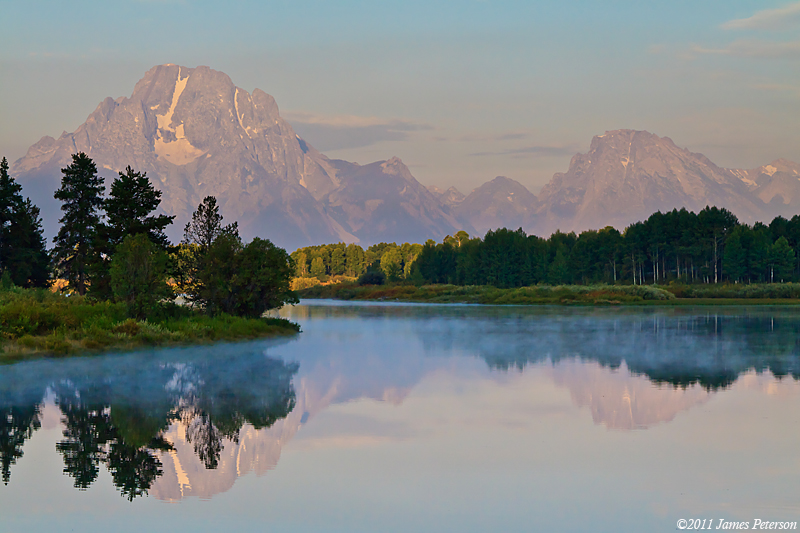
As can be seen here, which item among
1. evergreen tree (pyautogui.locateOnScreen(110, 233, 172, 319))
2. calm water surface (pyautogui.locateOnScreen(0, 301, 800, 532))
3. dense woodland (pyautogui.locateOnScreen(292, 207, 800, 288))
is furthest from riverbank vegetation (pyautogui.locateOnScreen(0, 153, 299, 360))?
dense woodland (pyautogui.locateOnScreen(292, 207, 800, 288))

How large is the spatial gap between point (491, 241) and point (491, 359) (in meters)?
122

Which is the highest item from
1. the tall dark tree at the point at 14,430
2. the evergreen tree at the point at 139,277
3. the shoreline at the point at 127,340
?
the evergreen tree at the point at 139,277

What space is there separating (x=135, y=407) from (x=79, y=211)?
39.7 metres

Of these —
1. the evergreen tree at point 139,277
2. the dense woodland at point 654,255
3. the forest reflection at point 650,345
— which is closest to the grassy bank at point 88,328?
the evergreen tree at point 139,277

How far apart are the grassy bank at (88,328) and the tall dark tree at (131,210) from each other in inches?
226

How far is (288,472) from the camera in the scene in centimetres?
1348

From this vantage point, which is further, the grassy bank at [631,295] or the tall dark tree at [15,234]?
the grassy bank at [631,295]

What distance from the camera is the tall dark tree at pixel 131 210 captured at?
48.0 metres

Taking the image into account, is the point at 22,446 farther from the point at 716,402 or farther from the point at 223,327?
the point at 223,327

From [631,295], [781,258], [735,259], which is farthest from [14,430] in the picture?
[781,258]

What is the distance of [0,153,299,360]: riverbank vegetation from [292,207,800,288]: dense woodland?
9595cm

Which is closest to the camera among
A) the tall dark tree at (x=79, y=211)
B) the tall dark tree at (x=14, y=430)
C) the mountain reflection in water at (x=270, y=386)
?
the tall dark tree at (x=14, y=430)

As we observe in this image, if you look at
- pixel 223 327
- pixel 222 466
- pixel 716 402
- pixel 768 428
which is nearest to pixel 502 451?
pixel 222 466

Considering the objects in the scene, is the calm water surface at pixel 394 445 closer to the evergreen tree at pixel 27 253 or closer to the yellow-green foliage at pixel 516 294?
the evergreen tree at pixel 27 253
